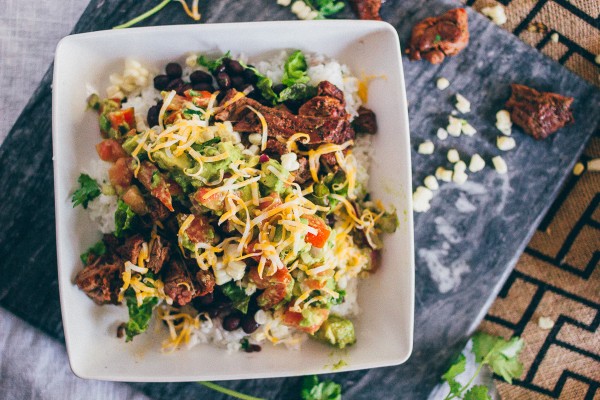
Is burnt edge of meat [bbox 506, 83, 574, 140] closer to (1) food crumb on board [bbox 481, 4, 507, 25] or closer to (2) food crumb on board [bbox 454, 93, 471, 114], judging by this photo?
(2) food crumb on board [bbox 454, 93, 471, 114]

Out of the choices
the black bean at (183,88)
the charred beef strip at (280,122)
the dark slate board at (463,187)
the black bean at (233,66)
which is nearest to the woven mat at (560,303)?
the dark slate board at (463,187)

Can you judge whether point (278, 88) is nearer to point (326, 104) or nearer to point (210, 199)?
point (326, 104)

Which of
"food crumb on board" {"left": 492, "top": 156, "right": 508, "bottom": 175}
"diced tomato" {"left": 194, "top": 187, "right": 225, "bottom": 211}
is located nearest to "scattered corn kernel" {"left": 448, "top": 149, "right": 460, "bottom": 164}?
"food crumb on board" {"left": 492, "top": 156, "right": 508, "bottom": 175}

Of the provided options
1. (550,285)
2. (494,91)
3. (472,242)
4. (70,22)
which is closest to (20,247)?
(70,22)

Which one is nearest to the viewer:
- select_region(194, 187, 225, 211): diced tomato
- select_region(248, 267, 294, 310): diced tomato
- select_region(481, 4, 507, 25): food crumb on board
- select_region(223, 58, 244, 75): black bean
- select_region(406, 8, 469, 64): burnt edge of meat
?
select_region(194, 187, 225, 211): diced tomato

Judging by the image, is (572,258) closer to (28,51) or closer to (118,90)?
(118,90)

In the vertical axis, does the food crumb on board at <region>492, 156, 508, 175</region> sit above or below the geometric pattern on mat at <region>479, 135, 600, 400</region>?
above
